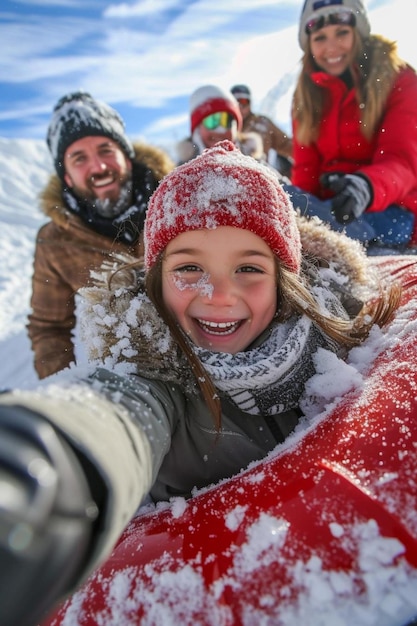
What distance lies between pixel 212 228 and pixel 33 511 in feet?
2.76

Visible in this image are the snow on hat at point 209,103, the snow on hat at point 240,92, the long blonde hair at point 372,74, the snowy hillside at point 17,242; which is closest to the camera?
the long blonde hair at point 372,74

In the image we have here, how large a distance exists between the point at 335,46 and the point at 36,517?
296 centimetres

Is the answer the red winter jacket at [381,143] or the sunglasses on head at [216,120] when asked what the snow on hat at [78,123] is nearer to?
the sunglasses on head at [216,120]

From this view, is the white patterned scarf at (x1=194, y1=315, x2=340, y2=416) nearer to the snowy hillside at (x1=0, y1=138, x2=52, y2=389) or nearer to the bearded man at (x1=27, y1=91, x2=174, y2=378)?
the snowy hillside at (x1=0, y1=138, x2=52, y2=389)

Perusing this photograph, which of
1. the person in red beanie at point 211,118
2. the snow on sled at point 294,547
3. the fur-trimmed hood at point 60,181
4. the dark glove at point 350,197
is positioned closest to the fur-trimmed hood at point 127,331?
the snow on sled at point 294,547

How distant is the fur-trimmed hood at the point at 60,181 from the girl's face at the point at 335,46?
1096 mm

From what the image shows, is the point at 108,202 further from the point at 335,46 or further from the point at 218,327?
the point at 218,327

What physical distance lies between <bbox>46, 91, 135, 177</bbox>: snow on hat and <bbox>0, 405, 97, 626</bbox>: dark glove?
2.60 metres

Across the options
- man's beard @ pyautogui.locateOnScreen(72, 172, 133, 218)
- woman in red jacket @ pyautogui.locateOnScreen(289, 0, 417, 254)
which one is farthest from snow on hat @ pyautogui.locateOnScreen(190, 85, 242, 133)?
man's beard @ pyautogui.locateOnScreen(72, 172, 133, 218)

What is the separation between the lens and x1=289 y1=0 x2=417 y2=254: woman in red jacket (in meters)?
2.55

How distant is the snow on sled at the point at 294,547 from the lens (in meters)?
0.65

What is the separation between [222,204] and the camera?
1.20 metres

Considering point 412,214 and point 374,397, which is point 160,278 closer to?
point 374,397

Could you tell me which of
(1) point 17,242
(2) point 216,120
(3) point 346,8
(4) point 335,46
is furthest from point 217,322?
(1) point 17,242
